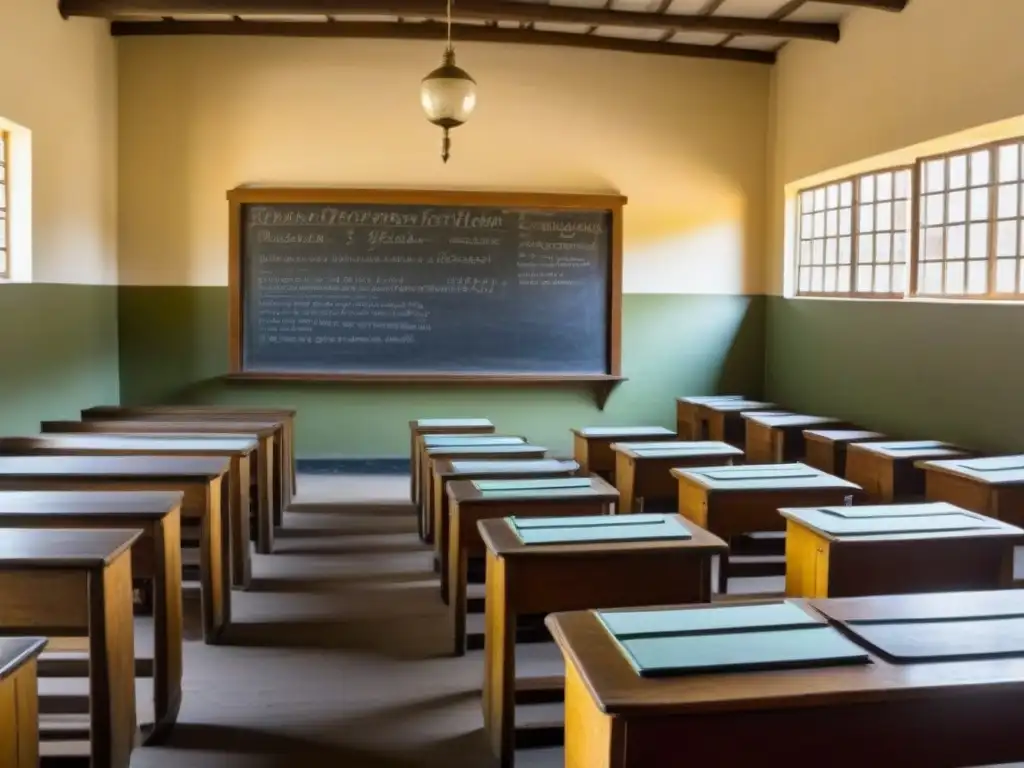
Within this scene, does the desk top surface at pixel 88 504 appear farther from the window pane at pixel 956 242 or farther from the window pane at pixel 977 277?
the window pane at pixel 956 242

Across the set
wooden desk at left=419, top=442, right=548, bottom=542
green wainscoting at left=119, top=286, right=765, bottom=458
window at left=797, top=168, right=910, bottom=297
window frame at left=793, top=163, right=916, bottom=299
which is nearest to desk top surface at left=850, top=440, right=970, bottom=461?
window frame at left=793, top=163, right=916, bottom=299

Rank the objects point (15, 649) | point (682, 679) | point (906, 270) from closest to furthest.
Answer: point (682, 679) → point (15, 649) → point (906, 270)

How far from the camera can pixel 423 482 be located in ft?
17.7

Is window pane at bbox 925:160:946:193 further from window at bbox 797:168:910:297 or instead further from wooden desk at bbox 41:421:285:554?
wooden desk at bbox 41:421:285:554

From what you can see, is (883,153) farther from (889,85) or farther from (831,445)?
(831,445)

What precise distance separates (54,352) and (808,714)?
5840 millimetres

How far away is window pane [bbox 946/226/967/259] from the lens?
5469 millimetres

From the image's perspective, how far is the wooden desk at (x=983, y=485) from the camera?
3.81 metres

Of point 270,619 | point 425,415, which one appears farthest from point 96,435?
point 425,415

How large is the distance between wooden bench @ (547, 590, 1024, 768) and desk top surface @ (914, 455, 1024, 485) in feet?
7.69

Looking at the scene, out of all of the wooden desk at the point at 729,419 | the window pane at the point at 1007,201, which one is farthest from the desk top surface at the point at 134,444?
the window pane at the point at 1007,201

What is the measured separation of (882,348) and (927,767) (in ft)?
15.9

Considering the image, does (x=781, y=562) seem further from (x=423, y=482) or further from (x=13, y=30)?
(x=13, y=30)

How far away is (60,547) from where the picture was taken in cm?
251
